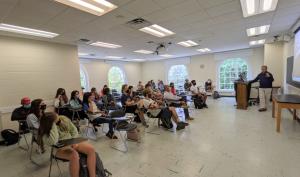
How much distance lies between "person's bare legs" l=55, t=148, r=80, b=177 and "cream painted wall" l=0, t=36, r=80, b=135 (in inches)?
133

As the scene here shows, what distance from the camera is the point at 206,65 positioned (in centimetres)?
1000

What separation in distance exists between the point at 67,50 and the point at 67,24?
81.7 inches

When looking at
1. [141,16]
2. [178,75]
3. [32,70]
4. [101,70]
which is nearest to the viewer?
[141,16]

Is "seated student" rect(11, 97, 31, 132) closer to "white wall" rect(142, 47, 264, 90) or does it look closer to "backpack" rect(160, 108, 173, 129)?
"backpack" rect(160, 108, 173, 129)

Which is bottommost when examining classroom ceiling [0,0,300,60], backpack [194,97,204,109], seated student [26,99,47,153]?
backpack [194,97,204,109]

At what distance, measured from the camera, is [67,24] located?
363 centimetres

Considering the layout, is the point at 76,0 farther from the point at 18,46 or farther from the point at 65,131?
the point at 18,46

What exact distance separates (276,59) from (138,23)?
20.6 feet

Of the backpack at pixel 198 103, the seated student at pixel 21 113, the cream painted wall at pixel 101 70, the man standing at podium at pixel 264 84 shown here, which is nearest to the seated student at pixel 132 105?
the seated student at pixel 21 113

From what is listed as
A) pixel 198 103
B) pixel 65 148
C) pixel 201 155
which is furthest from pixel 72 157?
pixel 198 103

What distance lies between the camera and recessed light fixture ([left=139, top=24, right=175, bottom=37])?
4.19 metres

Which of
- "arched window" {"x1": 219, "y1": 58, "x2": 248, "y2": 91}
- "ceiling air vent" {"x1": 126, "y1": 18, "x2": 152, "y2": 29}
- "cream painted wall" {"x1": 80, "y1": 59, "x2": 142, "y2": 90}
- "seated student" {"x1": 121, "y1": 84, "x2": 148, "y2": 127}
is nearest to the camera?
"ceiling air vent" {"x1": 126, "y1": 18, "x2": 152, "y2": 29}

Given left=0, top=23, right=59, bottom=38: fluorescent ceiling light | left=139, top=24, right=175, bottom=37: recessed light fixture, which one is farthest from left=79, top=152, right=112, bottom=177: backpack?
left=0, top=23, right=59, bottom=38: fluorescent ceiling light

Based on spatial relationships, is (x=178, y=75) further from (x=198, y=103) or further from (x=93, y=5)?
(x=93, y=5)
